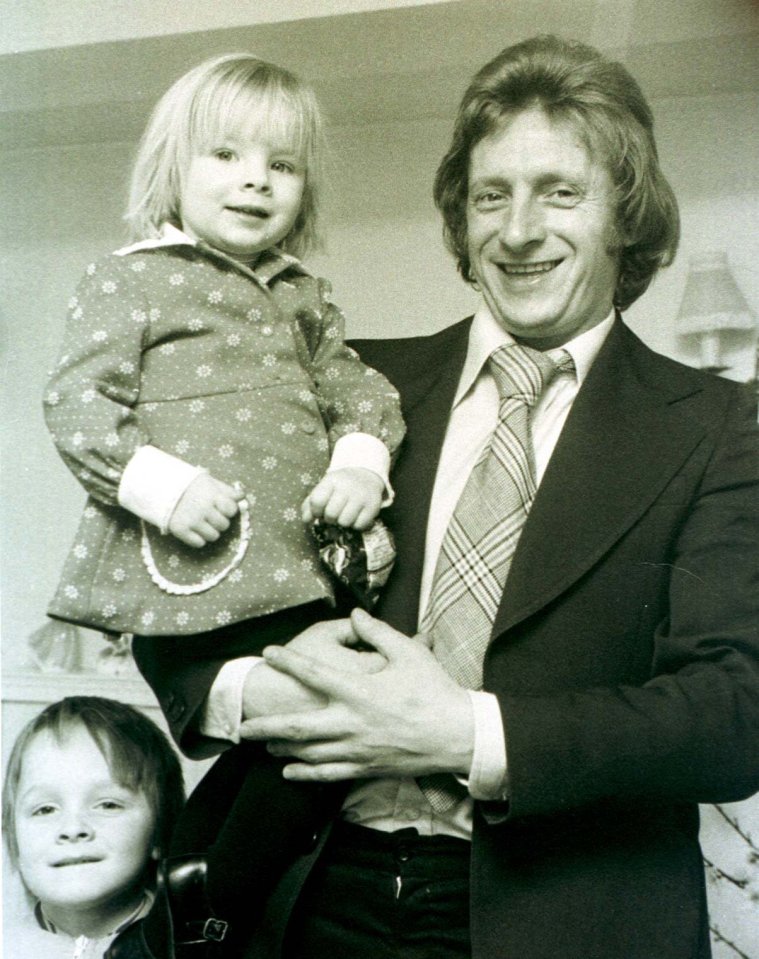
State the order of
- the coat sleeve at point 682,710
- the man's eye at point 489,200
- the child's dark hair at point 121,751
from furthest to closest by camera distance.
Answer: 1. the child's dark hair at point 121,751
2. the man's eye at point 489,200
3. the coat sleeve at point 682,710

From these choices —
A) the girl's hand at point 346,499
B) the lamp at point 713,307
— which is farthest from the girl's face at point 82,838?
the lamp at point 713,307

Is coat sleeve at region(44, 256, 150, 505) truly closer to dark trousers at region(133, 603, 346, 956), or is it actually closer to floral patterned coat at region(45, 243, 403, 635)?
floral patterned coat at region(45, 243, 403, 635)

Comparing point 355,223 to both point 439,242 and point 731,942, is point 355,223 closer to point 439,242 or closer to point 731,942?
point 439,242

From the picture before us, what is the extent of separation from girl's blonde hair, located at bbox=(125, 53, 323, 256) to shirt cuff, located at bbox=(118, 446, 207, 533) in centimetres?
29

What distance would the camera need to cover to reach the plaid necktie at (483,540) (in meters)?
1.11

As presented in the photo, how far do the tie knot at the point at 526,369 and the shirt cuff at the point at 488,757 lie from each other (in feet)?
1.23

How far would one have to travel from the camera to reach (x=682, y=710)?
1021 millimetres

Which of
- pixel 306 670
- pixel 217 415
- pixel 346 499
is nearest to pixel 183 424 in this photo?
pixel 217 415

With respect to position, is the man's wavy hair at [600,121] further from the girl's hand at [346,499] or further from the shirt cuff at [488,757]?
the shirt cuff at [488,757]

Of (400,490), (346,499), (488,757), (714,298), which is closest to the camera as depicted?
(488,757)

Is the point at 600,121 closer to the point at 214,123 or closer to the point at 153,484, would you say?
the point at 214,123

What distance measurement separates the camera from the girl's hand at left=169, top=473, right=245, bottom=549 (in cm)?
106

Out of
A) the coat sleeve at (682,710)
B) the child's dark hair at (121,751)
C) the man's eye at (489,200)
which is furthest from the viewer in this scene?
the child's dark hair at (121,751)

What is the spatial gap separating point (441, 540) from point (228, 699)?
0.96 ft
